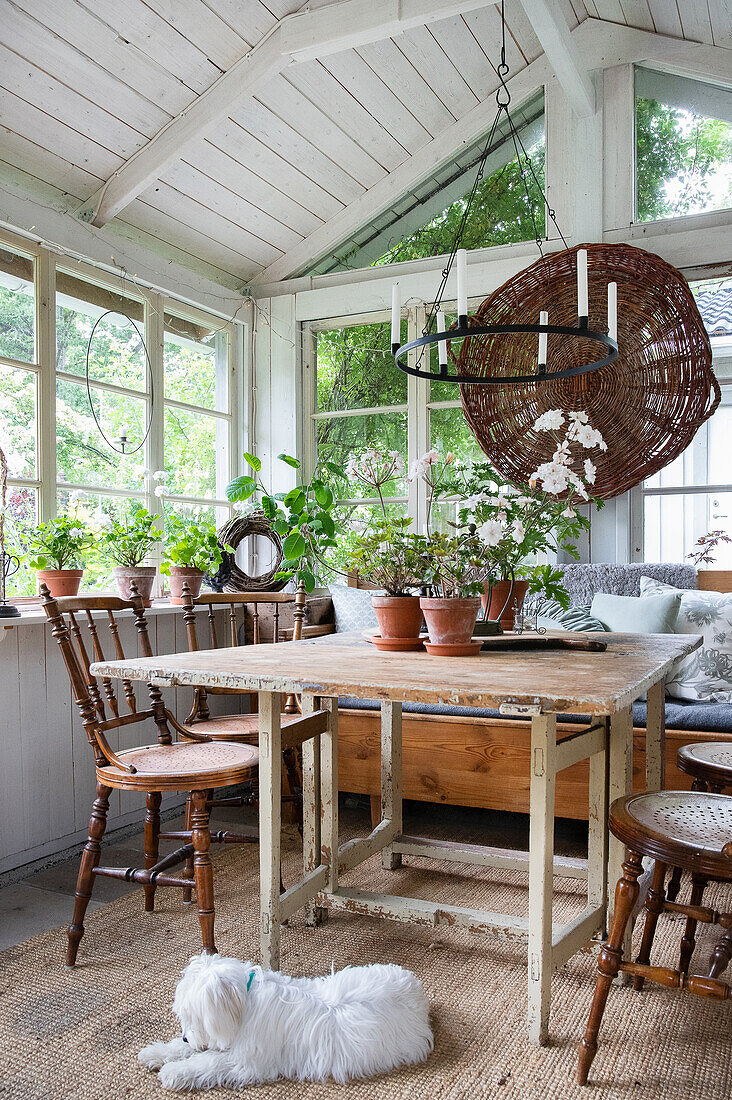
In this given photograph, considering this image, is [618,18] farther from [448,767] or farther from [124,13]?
[448,767]

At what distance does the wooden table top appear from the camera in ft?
4.55

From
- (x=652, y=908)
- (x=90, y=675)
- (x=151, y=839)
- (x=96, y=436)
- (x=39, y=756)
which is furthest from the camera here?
(x=96, y=436)

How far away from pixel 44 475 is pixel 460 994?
7.05 feet

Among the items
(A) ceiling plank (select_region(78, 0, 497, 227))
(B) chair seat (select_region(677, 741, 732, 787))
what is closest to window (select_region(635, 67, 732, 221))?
(A) ceiling plank (select_region(78, 0, 497, 227))

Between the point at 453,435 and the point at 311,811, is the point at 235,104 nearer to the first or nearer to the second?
the point at 453,435

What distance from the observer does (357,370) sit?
401cm

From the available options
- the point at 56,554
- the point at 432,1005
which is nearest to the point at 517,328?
the point at 432,1005

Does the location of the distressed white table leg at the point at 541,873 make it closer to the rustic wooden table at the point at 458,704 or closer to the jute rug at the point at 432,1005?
the rustic wooden table at the point at 458,704

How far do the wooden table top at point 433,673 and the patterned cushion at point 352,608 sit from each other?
1.44 meters

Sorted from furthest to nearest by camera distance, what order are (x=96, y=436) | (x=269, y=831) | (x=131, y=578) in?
(x=96, y=436) < (x=131, y=578) < (x=269, y=831)

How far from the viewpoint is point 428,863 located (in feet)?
8.82

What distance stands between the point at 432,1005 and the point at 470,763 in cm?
111

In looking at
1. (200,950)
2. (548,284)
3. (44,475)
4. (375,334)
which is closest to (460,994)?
(200,950)

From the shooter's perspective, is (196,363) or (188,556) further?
(196,363)
